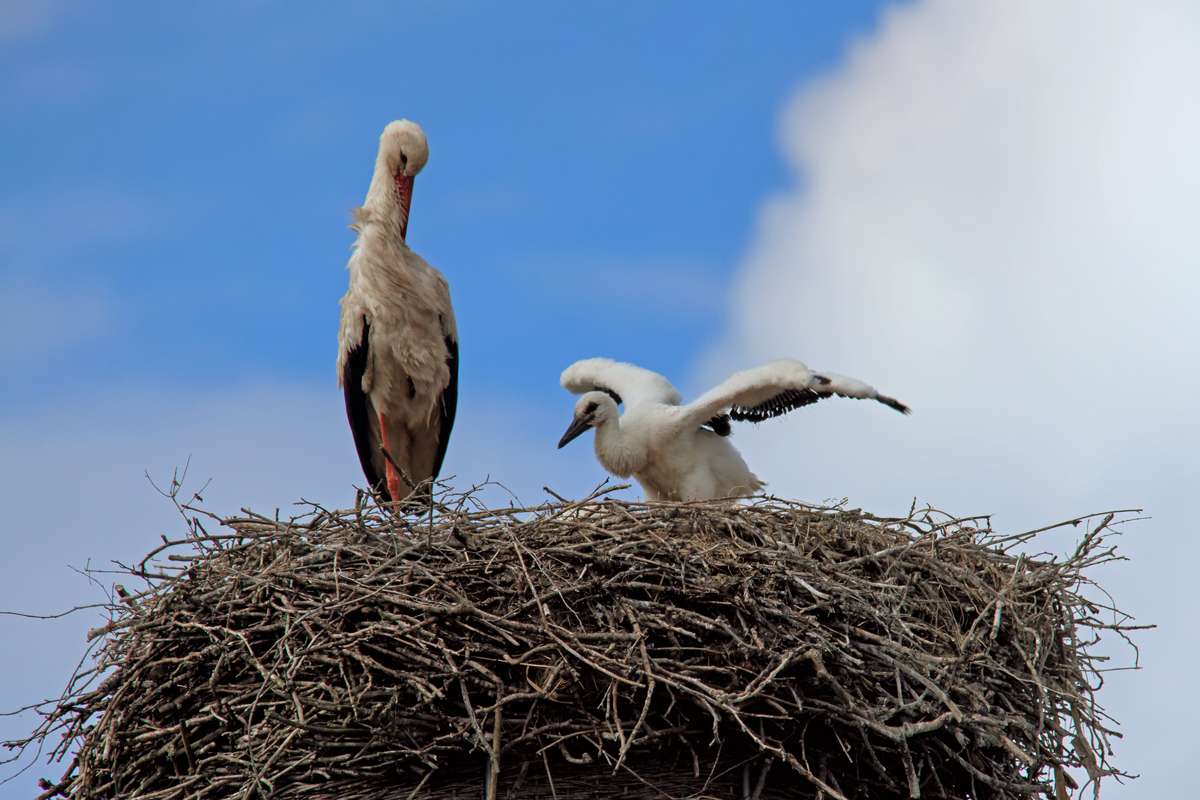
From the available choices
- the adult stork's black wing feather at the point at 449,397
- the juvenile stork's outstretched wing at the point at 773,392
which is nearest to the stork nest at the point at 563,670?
the juvenile stork's outstretched wing at the point at 773,392

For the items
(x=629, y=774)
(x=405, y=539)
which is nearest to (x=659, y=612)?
(x=629, y=774)

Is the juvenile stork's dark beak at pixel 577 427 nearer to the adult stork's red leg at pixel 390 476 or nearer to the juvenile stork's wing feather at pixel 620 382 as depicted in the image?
Result: the juvenile stork's wing feather at pixel 620 382

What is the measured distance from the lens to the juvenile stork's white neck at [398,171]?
625cm

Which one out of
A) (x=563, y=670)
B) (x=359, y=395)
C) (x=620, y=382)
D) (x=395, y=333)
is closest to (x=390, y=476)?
(x=359, y=395)

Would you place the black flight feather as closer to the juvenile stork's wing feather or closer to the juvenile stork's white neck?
the juvenile stork's white neck

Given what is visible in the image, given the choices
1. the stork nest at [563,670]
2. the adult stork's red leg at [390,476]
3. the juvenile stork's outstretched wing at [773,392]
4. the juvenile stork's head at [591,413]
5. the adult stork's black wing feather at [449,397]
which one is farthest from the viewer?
the adult stork's black wing feather at [449,397]

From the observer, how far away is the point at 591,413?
6062mm

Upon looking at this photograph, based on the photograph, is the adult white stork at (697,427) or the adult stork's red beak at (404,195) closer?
the adult white stork at (697,427)

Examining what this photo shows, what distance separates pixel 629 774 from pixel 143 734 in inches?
60.6

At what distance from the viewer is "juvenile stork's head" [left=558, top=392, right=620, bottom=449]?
19.9ft

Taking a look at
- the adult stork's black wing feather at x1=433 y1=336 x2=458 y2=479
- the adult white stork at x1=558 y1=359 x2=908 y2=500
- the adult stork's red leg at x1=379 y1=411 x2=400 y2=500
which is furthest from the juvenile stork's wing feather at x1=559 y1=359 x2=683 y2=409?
the adult stork's red leg at x1=379 y1=411 x2=400 y2=500

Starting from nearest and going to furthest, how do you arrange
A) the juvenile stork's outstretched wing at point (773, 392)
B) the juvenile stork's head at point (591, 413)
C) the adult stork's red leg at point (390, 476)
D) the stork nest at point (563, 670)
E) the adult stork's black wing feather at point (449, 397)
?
the stork nest at point (563, 670) → the juvenile stork's outstretched wing at point (773, 392) → the juvenile stork's head at point (591, 413) → the adult stork's red leg at point (390, 476) → the adult stork's black wing feather at point (449, 397)

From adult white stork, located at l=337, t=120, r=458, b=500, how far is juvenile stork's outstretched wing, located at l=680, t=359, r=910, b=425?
127cm

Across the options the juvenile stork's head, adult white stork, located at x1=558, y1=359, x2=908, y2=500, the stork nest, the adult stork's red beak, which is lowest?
the stork nest
